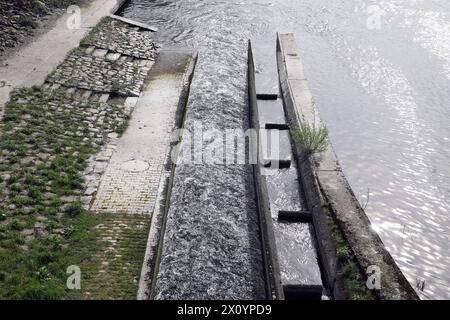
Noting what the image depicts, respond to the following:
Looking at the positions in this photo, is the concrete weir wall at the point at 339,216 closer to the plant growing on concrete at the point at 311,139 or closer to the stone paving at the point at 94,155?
the plant growing on concrete at the point at 311,139

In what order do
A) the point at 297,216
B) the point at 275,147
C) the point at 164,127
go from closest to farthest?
the point at 297,216 < the point at 275,147 < the point at 164,127

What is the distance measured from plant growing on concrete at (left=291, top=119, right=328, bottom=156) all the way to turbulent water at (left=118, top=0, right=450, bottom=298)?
103 centimetres

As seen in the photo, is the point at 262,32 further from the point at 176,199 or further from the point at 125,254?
the point at 125,254

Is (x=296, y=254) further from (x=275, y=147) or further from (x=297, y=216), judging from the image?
(x=275, y=147)

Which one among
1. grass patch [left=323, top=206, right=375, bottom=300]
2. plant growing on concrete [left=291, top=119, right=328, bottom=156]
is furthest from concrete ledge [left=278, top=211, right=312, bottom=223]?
plant growing on concrete [left=291, top=119, right=328, bottom=156]

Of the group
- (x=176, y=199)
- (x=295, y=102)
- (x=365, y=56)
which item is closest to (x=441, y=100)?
(x=365, y=56)

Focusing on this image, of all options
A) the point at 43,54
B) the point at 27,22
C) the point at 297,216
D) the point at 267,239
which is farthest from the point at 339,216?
the point at 27,22

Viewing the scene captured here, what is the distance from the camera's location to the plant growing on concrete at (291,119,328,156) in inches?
465

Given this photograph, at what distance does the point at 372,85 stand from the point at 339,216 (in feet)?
26.1

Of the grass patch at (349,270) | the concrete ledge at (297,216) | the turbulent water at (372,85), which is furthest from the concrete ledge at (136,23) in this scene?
the grass patch at (349,270)

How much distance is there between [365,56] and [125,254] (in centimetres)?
1254

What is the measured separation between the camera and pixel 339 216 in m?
9.62

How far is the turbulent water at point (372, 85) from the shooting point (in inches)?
424
